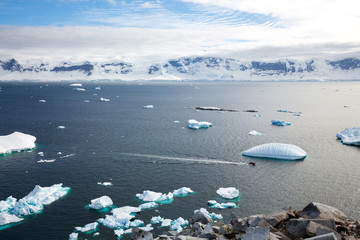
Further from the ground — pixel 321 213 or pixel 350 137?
pixel 321 213

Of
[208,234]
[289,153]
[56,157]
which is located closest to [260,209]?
[208,234]

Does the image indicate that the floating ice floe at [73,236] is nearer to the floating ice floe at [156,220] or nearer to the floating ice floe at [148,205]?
the floating ice floe at [156,220]

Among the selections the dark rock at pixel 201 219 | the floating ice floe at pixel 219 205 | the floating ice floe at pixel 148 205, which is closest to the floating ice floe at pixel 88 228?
the floating ice floe at pixel 148 205

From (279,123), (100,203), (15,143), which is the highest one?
(15,143)

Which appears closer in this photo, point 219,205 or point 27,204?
point 27,204

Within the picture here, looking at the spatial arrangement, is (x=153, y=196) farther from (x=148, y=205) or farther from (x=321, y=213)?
(x=321, y=213)

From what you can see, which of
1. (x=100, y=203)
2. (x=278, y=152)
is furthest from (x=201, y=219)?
(x=278, y=152)
